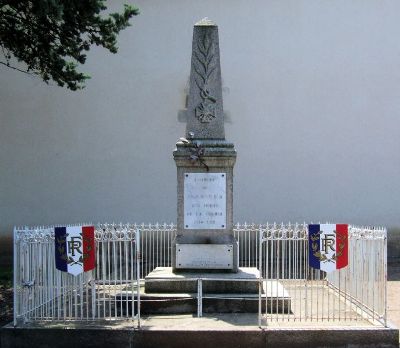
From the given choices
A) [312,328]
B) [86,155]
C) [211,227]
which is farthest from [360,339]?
[86,155]

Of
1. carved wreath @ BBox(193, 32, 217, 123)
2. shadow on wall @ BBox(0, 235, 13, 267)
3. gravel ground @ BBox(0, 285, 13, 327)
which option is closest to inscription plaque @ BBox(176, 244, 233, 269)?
carved wreath @ BBox(193, 32, 217, 123)

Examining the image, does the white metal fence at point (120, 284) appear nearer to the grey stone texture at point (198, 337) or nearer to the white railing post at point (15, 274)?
the white railing post at point (15, 274)

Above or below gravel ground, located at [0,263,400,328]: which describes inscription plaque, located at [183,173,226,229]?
above

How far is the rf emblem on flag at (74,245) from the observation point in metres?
6.91

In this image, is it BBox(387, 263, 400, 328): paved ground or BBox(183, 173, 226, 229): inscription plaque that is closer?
BBox(387, 263, 400, 328): paved ground

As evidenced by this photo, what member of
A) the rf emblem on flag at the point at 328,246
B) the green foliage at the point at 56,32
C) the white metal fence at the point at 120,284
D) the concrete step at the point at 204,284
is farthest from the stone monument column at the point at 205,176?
the rf emblem on flag at the point at 328,246

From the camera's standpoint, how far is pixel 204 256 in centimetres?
855

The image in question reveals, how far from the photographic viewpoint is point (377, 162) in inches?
552

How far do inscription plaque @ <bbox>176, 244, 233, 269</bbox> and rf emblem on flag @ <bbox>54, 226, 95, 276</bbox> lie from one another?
1.90 meters

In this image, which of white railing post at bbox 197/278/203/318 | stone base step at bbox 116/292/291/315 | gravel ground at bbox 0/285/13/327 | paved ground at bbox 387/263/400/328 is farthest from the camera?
gravel ground at bbox 0/285/13/327

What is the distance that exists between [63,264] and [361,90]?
9.25 metres

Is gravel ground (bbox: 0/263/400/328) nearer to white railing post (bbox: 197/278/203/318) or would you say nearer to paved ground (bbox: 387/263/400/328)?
paved ground (bbox: 387/263/400/328)

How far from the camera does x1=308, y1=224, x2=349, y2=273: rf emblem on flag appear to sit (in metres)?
6.91

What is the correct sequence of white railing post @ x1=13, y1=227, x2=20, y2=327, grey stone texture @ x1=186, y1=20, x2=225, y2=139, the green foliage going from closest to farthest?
1. white railing post @ x1=13, y1=227, x2=20, y2=327
2. grey stone texture @ x1=186, y1=20, x2=225, y2=139
3. the green foliage
